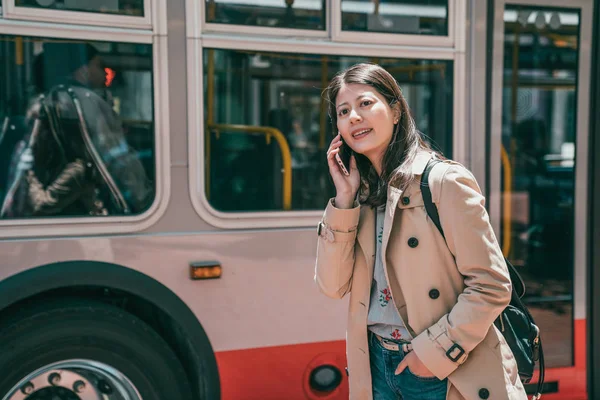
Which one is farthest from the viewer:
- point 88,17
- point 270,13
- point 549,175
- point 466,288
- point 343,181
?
point 549,175

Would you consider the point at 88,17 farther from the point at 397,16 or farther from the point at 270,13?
the point at 397,16

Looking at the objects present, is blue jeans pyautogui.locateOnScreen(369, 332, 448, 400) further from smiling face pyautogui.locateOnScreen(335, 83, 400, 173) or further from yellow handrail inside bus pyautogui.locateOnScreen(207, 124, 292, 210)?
yellow handrail inside bus pyautogui.locateOnScreen(207, 124, 292, 210)

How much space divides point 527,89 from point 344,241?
6.70 ft

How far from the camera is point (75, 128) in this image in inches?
112

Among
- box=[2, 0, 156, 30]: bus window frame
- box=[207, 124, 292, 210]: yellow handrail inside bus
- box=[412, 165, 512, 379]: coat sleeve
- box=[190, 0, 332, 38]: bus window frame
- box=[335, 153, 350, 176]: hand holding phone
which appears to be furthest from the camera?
box=[207, 124, 292, 210]: yellow handrail inside bus

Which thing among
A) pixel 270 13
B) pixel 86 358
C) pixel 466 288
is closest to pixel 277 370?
pixel 86 358

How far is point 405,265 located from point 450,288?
14 cm

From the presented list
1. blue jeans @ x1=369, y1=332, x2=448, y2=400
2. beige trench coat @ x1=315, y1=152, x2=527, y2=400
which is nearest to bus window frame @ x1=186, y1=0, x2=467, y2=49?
beige trench coat @ x1=315, y1=152, x2=527, y2=400

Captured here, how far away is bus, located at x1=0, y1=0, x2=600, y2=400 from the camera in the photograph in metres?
2.75

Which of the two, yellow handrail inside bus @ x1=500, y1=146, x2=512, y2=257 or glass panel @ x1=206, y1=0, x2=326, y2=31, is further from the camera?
yellow handrail inside bus @ x1=500, y1=146, x2=512, y2=257

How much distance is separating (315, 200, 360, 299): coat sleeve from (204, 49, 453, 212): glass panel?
1.09 metres

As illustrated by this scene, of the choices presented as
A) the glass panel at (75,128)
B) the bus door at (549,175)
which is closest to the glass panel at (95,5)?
the glass panel at (75,128)

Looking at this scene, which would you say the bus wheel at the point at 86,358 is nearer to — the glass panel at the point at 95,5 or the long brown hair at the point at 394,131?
the glass panel at the point at 95,5

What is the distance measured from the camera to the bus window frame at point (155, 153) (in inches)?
106
